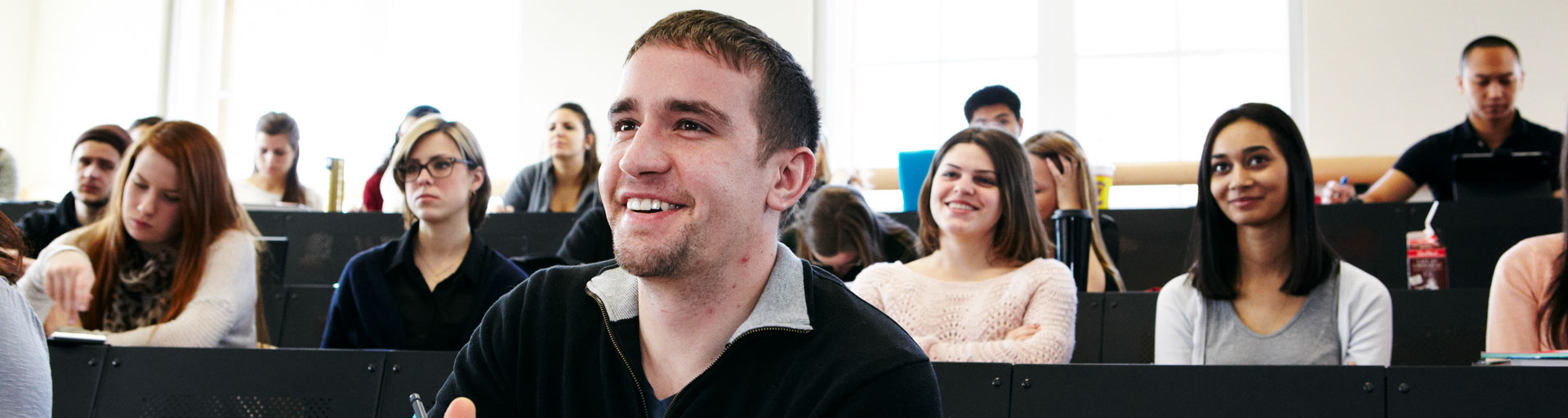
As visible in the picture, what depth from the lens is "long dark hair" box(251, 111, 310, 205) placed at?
15.8 feet

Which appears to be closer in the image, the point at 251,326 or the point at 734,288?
the point at 734,288

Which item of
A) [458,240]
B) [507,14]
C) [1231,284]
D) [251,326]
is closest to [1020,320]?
[1231,284]

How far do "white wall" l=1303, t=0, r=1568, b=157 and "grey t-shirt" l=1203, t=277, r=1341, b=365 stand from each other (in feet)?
14.0

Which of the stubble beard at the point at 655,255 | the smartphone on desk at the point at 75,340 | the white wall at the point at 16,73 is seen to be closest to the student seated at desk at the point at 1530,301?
the stubble beard at the point at 655,255

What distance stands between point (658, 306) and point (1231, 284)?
5.24 ft

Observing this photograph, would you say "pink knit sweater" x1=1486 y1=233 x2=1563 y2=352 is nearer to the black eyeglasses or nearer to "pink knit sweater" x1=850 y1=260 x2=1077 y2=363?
Result: "pink knit sweater" x1=850 y1=260 x2=1077 y2=363

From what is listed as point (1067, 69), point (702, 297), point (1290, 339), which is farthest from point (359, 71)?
point (702, 297)

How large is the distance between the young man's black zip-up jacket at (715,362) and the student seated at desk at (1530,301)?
1.53 metres

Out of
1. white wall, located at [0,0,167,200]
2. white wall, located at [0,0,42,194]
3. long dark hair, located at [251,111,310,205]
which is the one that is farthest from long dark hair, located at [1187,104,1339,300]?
white wall, located at [0,0,42,194]

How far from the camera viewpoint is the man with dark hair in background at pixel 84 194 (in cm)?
355

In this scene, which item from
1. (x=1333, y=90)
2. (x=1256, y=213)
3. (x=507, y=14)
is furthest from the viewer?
(x=507, y=14)

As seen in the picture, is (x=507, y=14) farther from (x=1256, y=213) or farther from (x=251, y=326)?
(x=1256, y=213)

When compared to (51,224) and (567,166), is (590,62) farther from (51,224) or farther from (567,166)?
(51,224)

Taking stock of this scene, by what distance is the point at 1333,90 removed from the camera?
622 centimetres
